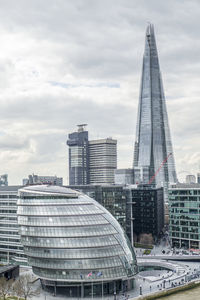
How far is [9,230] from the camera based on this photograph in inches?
6791

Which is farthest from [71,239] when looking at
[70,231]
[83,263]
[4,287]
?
[4,287]

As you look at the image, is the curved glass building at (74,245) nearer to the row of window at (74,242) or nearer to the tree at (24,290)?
the row of window at (74,242)

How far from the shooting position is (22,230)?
133375mm

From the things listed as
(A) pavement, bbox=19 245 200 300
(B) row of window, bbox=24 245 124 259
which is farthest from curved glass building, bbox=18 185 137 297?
(A) pavement, bbox=19 245 200 300

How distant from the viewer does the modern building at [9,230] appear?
A: 170375 millimetres

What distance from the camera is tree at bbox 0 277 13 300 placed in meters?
119

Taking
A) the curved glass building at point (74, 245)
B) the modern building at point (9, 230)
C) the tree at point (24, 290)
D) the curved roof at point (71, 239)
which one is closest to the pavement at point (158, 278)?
the tree at point (24, 290)

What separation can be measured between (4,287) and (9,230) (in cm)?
5396

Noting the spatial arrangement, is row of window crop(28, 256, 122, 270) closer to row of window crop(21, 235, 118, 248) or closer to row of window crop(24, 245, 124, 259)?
row of window crop(24, 245, 124, 259)

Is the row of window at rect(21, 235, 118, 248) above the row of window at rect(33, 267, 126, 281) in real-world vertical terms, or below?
above

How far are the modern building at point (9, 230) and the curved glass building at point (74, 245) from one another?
3769 cm

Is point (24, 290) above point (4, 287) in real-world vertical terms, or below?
below

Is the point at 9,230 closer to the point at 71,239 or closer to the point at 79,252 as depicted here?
the point at 71,239

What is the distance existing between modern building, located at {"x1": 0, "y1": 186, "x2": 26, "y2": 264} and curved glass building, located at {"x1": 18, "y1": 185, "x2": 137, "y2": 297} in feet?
124
